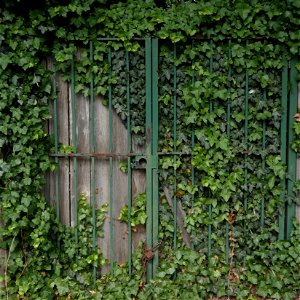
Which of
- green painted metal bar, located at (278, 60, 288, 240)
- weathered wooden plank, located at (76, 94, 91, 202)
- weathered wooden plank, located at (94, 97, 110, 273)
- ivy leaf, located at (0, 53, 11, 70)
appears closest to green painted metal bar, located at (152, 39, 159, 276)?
weathered wooden plank, located at (94, 97, 110, 273)

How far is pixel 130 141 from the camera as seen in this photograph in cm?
420

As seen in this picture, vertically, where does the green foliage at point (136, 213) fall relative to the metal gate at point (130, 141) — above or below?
below

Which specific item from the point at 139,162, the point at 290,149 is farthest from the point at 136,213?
the point at 290,149

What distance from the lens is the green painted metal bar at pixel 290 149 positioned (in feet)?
13.5

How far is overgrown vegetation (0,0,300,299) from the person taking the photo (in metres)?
3.98

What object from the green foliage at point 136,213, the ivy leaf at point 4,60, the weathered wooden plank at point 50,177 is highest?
the ivy leaf at point 4,60

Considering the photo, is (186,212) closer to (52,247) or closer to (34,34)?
(52,247)

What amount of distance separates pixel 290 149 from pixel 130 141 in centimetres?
152

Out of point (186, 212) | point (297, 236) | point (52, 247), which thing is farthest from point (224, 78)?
point (52, 247)

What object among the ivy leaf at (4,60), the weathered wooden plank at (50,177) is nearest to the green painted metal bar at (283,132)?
the weathered wooden plank at (50,177)

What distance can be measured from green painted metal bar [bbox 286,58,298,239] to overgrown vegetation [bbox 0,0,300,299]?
0.27ft

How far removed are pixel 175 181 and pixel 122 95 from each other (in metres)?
0.96

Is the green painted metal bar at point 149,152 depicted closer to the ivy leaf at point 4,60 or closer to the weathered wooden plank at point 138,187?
the weathered wooden plank at point 138,187

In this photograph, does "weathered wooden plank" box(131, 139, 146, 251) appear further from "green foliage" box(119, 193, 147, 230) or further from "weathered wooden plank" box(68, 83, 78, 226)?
"weathered wooden plank" box(68, 83, 78, 226)
